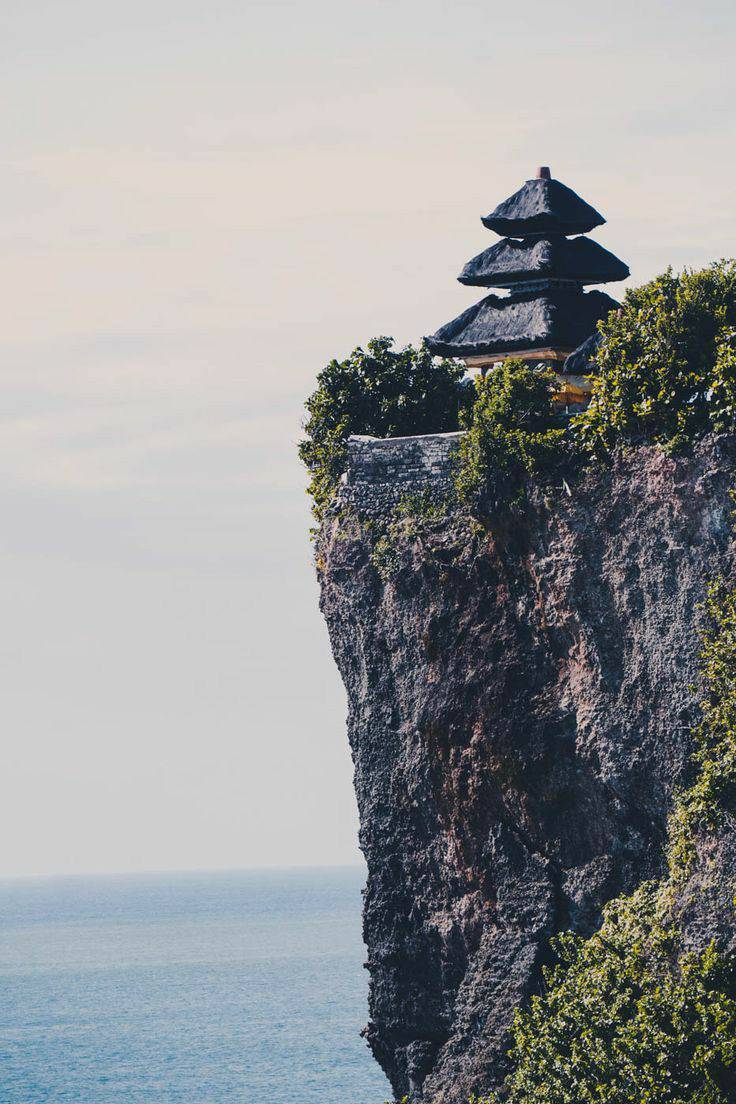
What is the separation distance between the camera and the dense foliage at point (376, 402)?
36.8 meters

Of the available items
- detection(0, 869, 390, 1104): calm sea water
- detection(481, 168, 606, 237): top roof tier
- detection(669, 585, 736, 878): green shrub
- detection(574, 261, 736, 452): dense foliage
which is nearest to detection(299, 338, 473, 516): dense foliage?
detection(481, 168, 606, 237): top roof tier

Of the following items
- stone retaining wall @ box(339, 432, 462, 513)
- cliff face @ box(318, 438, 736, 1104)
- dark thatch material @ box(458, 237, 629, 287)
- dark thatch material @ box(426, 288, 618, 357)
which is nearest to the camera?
cliff face @ box(318, 438, 736, 1104)

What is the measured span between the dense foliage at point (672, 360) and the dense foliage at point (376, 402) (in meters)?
6.18

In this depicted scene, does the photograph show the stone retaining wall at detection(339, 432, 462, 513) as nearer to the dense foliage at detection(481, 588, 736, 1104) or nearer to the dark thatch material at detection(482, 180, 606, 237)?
the dark thatch material at detection(482, 180, 606, 237)

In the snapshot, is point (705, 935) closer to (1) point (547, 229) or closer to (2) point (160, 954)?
(1) point (547, 229)

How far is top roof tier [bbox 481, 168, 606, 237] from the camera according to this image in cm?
3616

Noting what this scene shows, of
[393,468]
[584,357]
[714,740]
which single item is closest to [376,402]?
[393,468]

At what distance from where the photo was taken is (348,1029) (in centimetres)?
10244

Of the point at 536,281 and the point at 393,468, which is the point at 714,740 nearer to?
the point at 393,468

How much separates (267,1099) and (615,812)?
55433 mm

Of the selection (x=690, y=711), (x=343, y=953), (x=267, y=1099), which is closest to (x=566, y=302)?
(x=690, y=711)

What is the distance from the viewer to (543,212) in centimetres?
3600

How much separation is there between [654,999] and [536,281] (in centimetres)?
1492

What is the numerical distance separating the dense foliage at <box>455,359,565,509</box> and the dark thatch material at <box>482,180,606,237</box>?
430 cm
